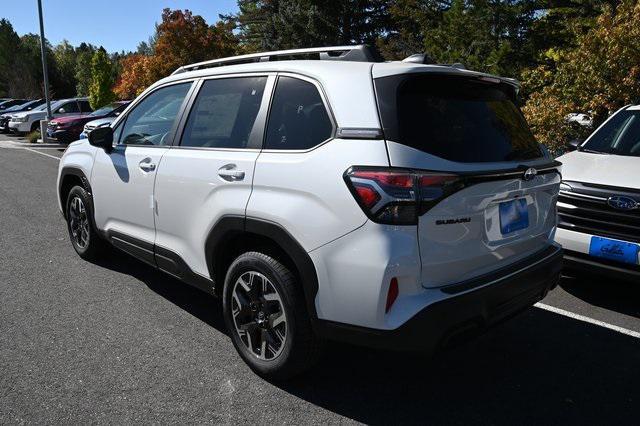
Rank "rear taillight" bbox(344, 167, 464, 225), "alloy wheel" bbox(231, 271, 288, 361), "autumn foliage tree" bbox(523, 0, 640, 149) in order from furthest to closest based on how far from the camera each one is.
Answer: "autumn foliage tree" bbox(523, 0, 640, 149)
"alloy wheel" bbox(231, 271, 288, 361)
"rear taillight" bbox(344, 167, 464, 225)

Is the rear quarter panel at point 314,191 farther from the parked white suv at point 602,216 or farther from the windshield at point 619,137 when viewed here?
the windshield at point 619,137

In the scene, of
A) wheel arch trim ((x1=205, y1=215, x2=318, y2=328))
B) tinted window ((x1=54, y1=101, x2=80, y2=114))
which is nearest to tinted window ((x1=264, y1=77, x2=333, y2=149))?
wheel arch trim ((x1=205, y1=215, x2=318, y2=328))

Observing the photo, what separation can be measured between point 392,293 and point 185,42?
95.9 ft

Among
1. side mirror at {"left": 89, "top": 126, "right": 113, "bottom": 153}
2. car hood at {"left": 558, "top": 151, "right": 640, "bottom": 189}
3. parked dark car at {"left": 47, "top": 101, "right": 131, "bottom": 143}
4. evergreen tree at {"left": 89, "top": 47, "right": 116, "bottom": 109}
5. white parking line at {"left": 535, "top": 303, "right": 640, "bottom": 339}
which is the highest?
evergreen tree at {"left": 89, "top": 47, "right": 116, "bottom": 109}

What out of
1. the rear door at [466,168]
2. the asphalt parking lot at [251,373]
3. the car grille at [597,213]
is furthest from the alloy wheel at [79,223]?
the car grille at [597,213]

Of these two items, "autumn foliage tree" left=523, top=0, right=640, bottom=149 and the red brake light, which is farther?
"autumn foliage tree" left=523, top=0, right=640, bottom=149

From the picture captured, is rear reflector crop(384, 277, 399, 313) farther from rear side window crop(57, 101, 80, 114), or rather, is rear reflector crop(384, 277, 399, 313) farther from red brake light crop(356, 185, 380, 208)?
rear side window crop(57, 101, 80, 114)

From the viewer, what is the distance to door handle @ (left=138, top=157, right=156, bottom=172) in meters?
3.79

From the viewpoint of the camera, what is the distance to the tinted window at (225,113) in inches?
127

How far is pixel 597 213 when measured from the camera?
4145 millimetres

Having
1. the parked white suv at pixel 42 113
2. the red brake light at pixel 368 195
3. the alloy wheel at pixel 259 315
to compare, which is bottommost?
the alloy wheel at pixel 259 315

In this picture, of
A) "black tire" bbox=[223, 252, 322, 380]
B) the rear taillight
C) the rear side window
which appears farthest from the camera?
the rear side window

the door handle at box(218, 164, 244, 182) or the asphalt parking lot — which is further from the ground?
the door handle at box(218, 164, 244, 182)

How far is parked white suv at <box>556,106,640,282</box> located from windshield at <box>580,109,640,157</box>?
18.1 inches
